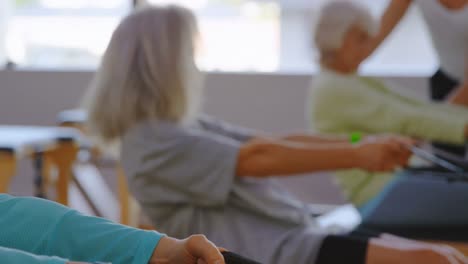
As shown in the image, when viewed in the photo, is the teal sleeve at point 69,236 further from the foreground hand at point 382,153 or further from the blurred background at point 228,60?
the blurred background at point 228,60

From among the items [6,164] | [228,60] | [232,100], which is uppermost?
[6,164]

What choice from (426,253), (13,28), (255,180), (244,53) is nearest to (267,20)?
(244,53)

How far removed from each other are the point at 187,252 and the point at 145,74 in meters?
1.09

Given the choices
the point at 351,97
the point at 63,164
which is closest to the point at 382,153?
the point at 351,97

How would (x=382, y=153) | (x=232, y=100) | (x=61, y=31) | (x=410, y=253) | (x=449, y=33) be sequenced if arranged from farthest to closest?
1. (x=61, y=31)
2. (x=232, y=100)
3. (x=449, y=33)
4. (x=382, y=153)
5. (x=410, y=253)

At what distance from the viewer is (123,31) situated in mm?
1952

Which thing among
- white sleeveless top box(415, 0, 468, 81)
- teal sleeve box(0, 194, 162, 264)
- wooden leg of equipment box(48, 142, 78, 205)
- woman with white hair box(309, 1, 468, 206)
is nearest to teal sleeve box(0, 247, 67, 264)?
teal sleeve box(0, 194, 162, 264)

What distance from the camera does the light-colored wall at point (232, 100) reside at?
4.86 meters

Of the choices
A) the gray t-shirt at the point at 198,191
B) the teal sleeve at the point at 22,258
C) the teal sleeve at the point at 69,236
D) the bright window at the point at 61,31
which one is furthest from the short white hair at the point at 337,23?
the bright window at the point at 61,31

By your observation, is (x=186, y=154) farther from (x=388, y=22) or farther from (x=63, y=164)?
(x=63, y=164)

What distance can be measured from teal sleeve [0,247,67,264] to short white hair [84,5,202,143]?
1158mm

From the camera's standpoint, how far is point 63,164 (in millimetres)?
3721

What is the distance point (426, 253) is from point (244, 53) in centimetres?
376

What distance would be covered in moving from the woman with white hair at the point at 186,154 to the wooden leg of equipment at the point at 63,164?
5.45 feet
